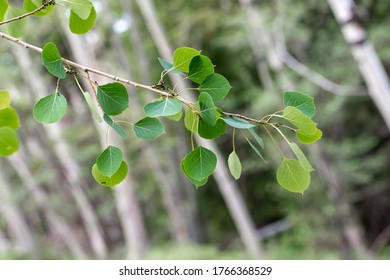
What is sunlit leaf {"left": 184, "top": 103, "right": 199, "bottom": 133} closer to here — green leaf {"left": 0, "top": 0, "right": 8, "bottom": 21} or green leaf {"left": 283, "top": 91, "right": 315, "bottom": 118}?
green leaf {"left": 283, "top": 91, "right": 315, "bottom": 118}

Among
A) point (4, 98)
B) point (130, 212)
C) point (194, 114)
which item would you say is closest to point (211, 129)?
point (194, 114)

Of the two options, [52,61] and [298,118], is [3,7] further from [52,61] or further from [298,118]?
[298,118]

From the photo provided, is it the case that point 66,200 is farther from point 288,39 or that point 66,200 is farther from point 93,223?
point 288,39

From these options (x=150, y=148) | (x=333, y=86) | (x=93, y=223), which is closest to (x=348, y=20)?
(x=333, y=86)

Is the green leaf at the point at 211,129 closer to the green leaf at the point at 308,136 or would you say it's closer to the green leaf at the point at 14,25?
the green leaf at the point at 308,136

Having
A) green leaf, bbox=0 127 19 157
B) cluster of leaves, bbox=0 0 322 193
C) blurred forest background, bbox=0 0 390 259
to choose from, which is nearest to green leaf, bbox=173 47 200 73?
cluster of leaves, bbox=0 0 322 193

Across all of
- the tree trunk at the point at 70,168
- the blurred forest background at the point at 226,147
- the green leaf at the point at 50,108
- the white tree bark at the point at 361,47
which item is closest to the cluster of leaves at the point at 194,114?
the green leaf at the point at 50,108
